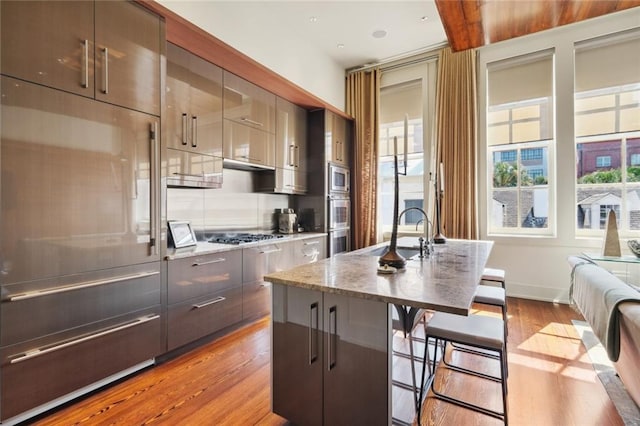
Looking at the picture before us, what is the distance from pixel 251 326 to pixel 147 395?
120 cm

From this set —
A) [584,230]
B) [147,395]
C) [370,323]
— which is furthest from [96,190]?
[584,230]

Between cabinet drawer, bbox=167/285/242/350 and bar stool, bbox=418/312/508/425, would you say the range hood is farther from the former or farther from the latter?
bar stool, bbox=418/312/508/425

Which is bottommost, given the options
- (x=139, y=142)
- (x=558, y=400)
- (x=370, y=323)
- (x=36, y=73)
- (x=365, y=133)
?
(x=558, y=400)

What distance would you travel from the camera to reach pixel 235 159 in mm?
3129

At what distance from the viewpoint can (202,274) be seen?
8.28 ft

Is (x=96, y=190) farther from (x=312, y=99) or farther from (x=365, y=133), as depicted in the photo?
(x=365, y=133)

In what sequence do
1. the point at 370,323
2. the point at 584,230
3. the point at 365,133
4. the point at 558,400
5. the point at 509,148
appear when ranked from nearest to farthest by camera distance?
the point at 370,323 → the point at 558,400 → the point at 584,230 → the point at 509,148 → the point at 365,133

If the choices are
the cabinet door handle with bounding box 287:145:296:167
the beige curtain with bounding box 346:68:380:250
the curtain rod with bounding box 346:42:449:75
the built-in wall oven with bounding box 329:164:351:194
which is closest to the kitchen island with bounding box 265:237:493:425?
the cabinet door handle with bounding box 287:145:296:167

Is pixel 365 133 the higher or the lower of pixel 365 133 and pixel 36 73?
the higher

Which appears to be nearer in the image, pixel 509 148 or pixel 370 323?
pixel 370 323

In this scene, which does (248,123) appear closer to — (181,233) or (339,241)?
(181,233)

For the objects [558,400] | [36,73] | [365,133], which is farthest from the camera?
[365,133]

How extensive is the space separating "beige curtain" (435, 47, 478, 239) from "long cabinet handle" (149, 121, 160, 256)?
3309mm

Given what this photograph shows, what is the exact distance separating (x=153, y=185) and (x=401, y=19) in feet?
11.0
